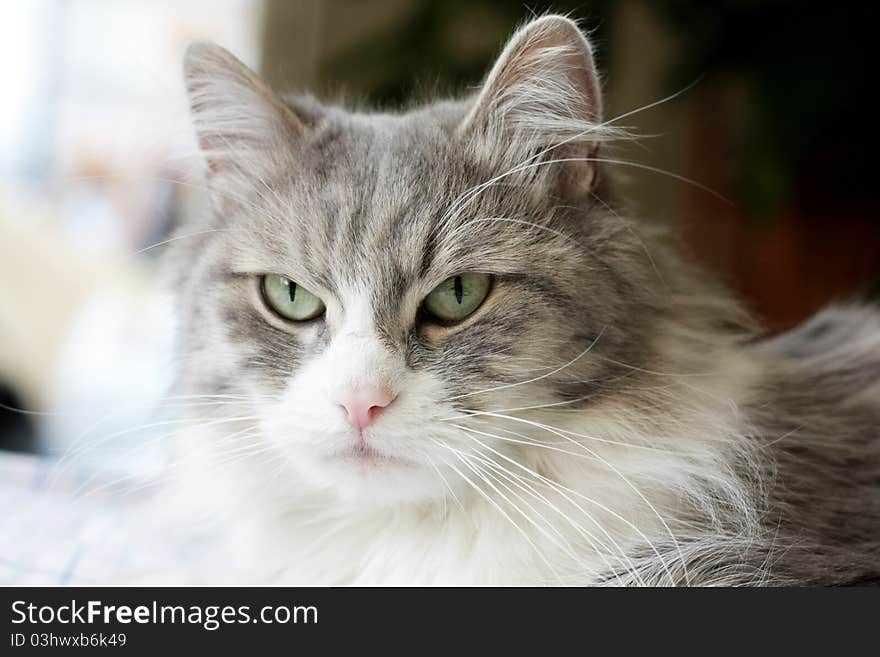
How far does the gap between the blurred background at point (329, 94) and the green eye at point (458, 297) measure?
4.95ft

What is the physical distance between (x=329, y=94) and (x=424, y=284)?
1.52m

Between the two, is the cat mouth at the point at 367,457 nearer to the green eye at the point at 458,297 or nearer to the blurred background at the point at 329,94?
the green eye at the point at 458,297

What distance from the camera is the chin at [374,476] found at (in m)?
1.11

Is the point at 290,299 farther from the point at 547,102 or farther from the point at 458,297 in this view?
the point at 547,102

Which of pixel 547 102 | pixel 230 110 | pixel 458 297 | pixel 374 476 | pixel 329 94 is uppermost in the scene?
pixel 329 94

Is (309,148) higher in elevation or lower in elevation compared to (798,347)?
higher

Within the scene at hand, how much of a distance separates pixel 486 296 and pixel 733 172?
6.71ft

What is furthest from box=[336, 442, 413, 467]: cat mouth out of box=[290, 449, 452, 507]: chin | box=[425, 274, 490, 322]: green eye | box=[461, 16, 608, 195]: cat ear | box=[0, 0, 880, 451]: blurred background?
box=[0, 0, 880, 451]: blurred background

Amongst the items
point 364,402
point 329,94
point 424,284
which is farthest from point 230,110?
point 329,94

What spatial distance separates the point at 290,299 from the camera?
48.4 inches

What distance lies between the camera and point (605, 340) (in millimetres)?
1194
